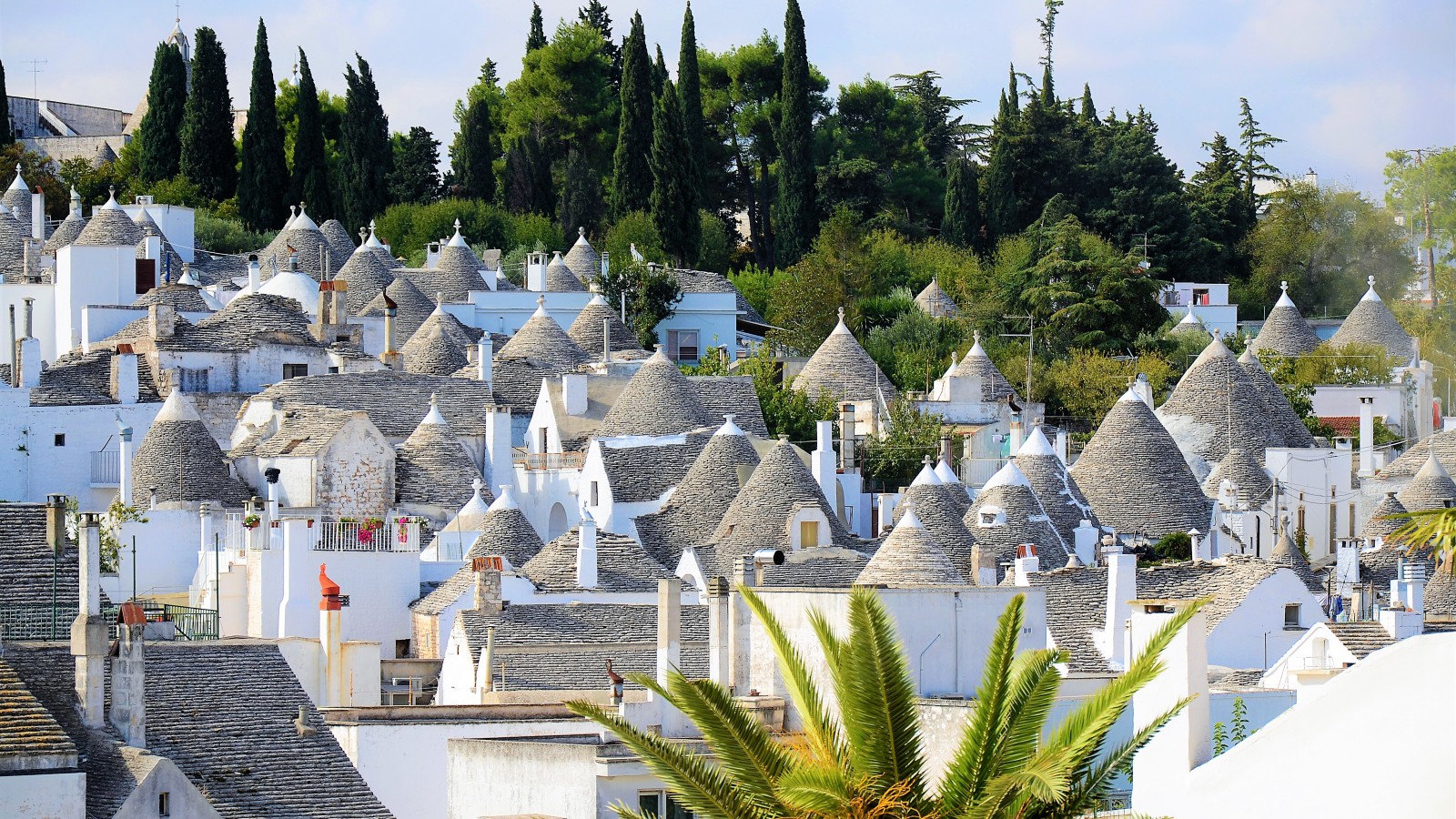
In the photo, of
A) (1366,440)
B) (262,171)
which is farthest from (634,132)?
(1366,440)

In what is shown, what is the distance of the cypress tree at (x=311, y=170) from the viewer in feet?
231

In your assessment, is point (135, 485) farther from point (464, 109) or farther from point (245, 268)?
point (464, 109)

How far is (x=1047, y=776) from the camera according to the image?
14047mm

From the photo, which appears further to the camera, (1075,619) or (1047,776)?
(1075,619)

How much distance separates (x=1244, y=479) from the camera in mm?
51688

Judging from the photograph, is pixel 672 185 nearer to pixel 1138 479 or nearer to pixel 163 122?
pixel 163 122

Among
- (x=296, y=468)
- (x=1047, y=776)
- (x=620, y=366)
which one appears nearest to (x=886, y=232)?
(x=620, y=366)

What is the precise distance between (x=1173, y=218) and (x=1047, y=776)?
225 ft

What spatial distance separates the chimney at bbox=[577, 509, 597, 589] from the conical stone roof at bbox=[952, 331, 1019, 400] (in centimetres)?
2049

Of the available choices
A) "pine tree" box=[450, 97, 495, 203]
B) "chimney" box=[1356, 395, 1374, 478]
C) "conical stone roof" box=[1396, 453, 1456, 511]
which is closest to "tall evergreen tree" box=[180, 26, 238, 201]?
"pine tree" box=[450, 97, 495, 203]

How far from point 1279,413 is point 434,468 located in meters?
19.3

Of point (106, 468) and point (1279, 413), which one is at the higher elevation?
point (1279, 413)

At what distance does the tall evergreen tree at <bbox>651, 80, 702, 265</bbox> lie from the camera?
67.7m

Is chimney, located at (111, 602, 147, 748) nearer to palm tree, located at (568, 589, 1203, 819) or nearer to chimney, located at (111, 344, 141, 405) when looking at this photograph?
palm tree, located at (568, 589, 1203, 819)
